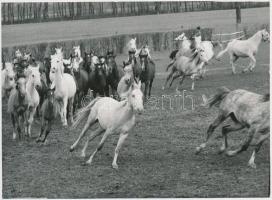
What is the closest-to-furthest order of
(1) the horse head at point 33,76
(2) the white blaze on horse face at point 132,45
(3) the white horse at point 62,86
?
(1) the horse head at point 33,76
(3) the white horse at point 62,86
(2) the white blaze on horse face at point 132,45

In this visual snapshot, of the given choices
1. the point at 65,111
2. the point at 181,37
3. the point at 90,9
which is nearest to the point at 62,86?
the point at 65,111

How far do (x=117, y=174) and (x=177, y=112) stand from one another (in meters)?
4.24

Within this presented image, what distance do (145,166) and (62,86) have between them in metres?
4.50

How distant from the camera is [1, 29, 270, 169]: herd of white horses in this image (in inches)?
451

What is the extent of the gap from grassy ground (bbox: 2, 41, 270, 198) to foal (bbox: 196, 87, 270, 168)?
0.44 m

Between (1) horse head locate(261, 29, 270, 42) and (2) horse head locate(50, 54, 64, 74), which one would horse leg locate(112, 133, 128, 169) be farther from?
(1) horse head locate(261, 29, 270, 42)

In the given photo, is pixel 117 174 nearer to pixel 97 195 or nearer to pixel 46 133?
pixel 97 195

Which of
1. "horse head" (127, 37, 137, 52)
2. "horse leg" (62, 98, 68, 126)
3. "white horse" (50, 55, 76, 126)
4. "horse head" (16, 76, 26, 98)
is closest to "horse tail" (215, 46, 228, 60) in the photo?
"horse head" (127, 37, 137, 52)

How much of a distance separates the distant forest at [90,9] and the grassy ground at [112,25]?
256mm

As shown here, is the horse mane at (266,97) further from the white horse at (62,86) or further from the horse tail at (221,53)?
the horse tail at (221,53)

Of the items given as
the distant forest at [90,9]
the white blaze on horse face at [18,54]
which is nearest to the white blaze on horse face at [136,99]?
the distant forest at [90,9]

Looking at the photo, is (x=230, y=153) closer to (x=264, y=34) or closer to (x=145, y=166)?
(x=145, y=166)

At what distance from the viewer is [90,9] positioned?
1391cm

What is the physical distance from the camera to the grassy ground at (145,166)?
10.6 metres
